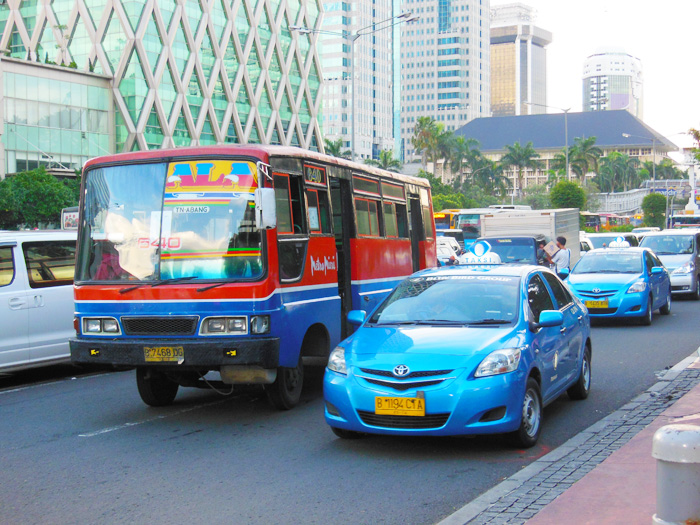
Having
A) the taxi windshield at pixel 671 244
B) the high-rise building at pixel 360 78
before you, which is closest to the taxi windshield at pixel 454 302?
the taxi windshield at pixel 671 244

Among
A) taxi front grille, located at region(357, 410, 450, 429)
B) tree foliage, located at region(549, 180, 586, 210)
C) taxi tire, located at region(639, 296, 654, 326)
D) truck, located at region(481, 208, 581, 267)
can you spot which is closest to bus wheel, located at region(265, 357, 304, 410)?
taxi front grille, located at region(357, 410, 450, 429)

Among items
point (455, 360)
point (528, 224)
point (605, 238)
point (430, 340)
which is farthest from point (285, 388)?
point (605, 238)

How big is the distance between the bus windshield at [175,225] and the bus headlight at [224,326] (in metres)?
0.40

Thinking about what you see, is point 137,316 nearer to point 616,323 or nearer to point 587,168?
point 616,323

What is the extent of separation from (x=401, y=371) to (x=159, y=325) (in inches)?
107

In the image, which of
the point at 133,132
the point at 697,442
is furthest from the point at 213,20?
the point at 697,442

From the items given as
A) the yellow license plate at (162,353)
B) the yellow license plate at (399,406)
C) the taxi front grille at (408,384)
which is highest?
the yellow license plate at (162,353)

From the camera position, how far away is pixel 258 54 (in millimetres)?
69625

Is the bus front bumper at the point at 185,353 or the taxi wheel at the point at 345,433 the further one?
the bus front bumper at the point at 185,353

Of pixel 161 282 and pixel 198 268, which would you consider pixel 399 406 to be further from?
pixel 161 282

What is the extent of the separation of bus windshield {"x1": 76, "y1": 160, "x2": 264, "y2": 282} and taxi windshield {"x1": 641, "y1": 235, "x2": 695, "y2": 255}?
18.0m

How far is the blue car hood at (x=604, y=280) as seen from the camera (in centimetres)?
1688

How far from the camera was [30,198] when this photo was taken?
41.1 metres

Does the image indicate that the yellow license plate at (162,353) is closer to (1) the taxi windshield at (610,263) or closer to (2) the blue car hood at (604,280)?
(2) the blue car hood at (604,280)
